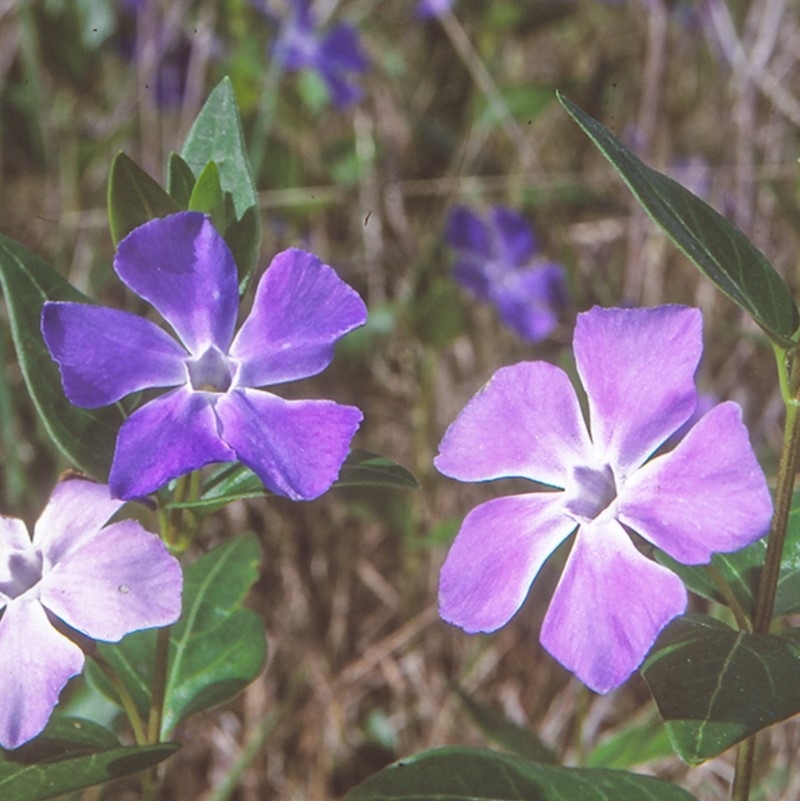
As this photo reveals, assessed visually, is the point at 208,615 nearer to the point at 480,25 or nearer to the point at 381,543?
the point at 381,543

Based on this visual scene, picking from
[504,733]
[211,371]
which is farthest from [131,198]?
[504,733]

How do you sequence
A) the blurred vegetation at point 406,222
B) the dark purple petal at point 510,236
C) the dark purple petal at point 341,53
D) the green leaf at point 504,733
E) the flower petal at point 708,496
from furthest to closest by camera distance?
the dark purple petal at point 341,53, the dark purple petal at point 510,236, the blurred vegetation at point 406,222, the green leaf at point 504,733, the flower petal at point 708,496

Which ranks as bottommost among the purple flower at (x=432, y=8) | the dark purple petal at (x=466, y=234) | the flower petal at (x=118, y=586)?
the flower petal at (x=118, y=586)

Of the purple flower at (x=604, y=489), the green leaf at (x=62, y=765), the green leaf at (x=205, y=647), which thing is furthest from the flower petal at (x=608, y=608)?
the green leaf at (x=205, y=647)

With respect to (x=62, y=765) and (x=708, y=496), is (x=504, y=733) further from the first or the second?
(x=708, y=496)

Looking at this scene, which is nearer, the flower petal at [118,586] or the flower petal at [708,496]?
the flower petal at [708,496]

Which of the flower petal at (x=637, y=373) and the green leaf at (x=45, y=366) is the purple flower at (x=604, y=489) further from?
the green leaf at (x=45, y=366)

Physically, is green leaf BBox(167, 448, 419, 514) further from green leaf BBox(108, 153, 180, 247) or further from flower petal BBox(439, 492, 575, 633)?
green leaf BBox(108, 153, 180, 247)
